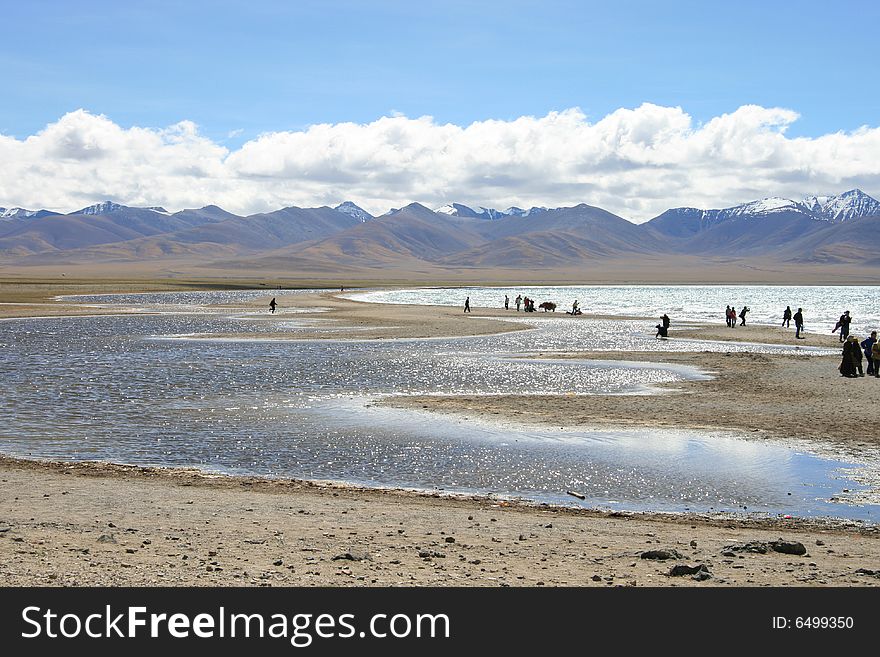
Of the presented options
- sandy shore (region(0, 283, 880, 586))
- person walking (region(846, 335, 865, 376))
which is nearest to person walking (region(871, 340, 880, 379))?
person walking (region(846, 335, 865, 376))

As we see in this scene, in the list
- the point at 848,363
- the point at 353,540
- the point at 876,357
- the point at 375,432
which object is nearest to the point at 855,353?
the point at 848,363

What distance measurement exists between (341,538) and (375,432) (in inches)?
353

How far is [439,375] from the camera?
30688mm

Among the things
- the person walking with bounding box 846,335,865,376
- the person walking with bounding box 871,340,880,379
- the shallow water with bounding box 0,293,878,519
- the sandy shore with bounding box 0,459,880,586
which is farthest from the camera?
the person walking with bounding box 871,340,880,379

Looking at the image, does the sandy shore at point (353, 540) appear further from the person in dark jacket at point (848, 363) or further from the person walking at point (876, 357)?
the person walking at point (876, 357)

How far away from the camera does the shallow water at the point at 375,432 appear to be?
15203mm

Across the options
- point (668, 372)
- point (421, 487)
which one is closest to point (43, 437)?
point (421, 487)

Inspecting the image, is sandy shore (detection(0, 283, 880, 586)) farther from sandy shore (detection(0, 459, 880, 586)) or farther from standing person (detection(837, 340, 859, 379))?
standing person (detection(837, 340, 859, 379))

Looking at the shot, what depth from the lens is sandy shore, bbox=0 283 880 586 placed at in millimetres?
8969

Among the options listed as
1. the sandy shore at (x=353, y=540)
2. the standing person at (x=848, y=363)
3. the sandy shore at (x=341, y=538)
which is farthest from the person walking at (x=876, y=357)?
the sandy shore at (x=353, y=540)

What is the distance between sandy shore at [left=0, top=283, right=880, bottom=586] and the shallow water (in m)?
1.56

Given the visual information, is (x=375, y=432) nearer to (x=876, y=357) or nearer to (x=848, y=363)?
(x=848, y=363)
